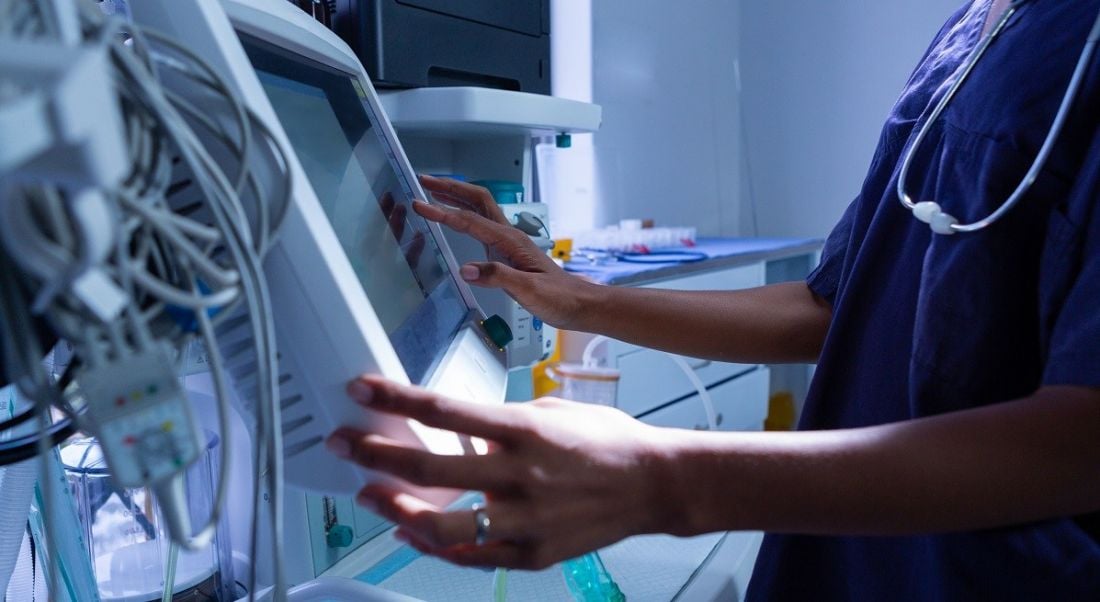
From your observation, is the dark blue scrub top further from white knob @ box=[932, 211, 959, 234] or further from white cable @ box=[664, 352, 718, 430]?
white cable @ box=[664, 352, 718, 430]

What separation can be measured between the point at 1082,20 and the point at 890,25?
2368mm

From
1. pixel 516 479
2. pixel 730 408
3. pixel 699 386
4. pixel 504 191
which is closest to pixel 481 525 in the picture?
pixel 516 479

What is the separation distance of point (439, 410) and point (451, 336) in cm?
29

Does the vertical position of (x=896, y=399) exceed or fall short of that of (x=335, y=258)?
it falls short

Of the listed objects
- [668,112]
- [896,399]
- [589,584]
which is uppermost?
[668,112]

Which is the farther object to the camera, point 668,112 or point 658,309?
point 668,112

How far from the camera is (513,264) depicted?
0.85 m

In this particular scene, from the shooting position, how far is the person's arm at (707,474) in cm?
38

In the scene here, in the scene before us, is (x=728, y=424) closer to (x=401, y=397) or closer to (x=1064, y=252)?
(x=1064, y=252)

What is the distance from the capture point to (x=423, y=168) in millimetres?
1240

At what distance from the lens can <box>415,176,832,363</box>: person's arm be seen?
825 mm

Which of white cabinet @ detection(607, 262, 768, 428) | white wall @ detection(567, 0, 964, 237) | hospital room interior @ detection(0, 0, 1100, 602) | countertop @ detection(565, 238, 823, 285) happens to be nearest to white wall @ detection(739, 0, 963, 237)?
white wall @ detection(567, 0, 964, 237)

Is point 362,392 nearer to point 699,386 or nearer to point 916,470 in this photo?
point 916,470

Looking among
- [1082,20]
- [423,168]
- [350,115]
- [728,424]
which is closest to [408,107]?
[423,168]
